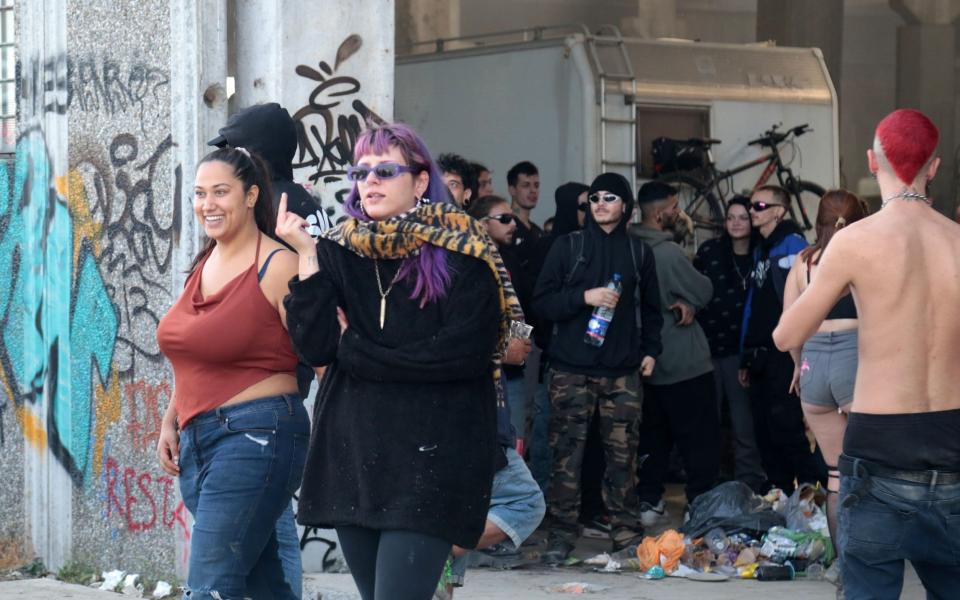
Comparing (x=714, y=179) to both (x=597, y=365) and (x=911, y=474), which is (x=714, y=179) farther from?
(x=911, y=474)

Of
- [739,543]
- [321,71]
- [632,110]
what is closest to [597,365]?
[739,543]

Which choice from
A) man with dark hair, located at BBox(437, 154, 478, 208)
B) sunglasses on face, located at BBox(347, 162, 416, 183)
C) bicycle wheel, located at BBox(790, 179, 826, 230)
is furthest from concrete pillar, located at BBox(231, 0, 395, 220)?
bicycle wheel, located at BBox(790, 179, 826, 230)

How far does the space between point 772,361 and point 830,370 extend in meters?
3.06

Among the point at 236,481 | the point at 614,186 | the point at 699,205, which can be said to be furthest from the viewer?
the point at 699,205

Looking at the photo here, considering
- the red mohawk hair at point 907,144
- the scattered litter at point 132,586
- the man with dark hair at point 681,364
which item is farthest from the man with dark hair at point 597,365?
the red mohawk hair at point 907,144

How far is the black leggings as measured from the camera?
4.23m

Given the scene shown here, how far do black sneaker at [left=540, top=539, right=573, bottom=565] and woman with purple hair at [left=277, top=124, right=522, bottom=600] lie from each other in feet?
13.3

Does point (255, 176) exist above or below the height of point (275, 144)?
below

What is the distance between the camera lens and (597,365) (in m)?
8.56

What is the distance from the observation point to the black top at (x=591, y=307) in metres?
8.55

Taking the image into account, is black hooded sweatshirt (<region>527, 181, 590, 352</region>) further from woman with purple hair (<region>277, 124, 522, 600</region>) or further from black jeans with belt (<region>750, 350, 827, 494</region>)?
woman with purple hair (<region>277, 124, 522, 600</region>)

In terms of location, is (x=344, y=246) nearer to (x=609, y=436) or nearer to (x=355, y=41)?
(x=355, y=41)

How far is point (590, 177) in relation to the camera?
1125cm

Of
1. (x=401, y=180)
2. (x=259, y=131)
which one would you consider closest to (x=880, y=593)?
(x=401, y=180)
